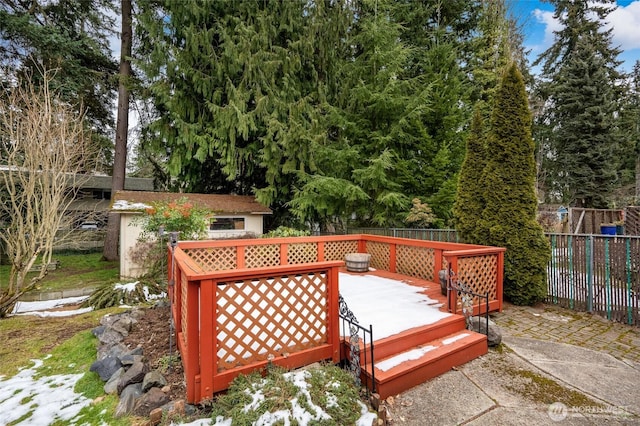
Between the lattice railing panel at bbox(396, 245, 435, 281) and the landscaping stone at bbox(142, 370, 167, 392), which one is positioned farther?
the lattice railing panel at bbox(396, 245, 435, 281)

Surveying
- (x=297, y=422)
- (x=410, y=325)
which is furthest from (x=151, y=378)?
(x=410, y=325)

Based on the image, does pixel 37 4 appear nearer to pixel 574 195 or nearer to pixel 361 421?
pixel 361 421

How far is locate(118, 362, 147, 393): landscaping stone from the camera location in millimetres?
3039

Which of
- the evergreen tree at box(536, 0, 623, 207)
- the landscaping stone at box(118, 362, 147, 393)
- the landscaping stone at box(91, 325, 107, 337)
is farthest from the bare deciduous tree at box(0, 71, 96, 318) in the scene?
the evergreen tree at box(536, 0, 623, 207)

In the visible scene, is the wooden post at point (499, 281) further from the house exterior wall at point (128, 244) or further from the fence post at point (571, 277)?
the house exterior wall at point (128, 244)

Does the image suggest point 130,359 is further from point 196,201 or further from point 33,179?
point 196,201

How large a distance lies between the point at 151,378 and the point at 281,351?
1.33 meters

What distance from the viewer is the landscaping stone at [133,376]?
3039mm

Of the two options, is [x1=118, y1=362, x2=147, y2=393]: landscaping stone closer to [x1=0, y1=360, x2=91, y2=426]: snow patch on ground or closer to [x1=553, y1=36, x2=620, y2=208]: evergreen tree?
[x1=0, y1=360, x2=91, y2=426]: snow patch on ground

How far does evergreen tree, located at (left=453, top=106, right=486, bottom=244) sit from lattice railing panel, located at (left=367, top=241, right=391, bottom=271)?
165 cm

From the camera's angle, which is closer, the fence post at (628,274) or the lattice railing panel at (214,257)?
the fence post at (628,274)

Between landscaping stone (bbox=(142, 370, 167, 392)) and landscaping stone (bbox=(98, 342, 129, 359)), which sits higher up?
landscaping stone (bbox=(142, 370, 167, 392))

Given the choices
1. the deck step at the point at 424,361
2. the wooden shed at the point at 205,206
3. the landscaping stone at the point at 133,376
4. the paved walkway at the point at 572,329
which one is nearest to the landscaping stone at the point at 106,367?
the landscaping stone at the point at 133,376

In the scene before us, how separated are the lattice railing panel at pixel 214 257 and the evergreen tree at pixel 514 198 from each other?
521cm
